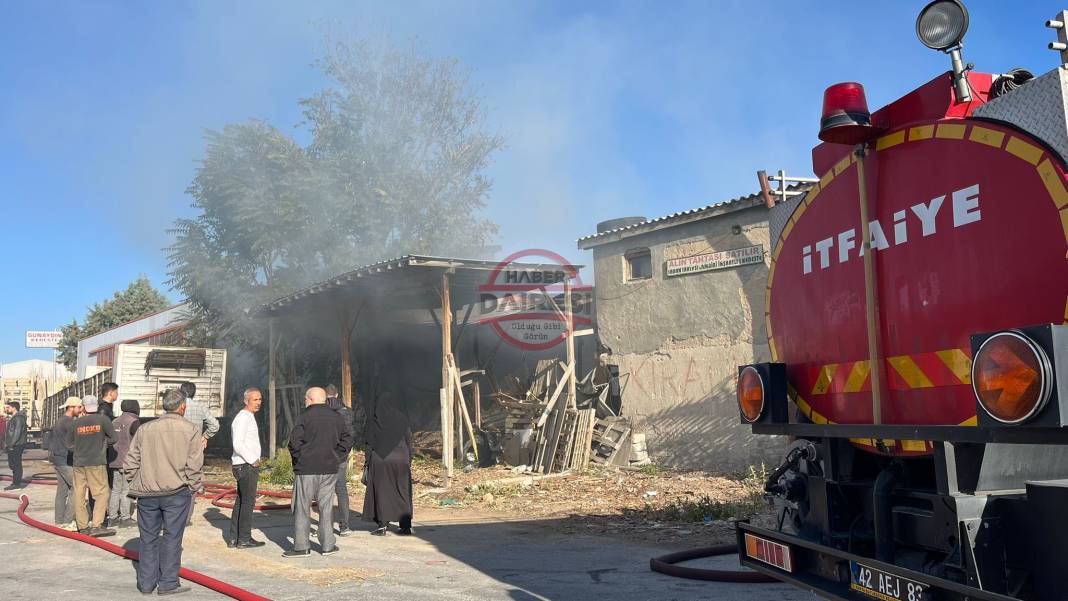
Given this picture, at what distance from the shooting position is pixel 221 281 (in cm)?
2336

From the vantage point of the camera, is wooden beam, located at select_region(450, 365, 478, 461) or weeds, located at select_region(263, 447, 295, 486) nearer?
wooden beam, located at select_region(450, 365, 478, 461)

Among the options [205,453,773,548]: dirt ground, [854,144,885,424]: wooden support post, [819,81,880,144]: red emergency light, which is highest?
[819,81,880,144]: red emergency light

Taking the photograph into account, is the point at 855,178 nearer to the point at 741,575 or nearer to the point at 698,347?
the point at 741,575

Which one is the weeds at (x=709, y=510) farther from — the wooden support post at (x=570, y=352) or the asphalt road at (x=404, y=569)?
the wooden support post at (x=570, y=352)

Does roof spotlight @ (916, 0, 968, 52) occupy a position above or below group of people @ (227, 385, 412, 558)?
above

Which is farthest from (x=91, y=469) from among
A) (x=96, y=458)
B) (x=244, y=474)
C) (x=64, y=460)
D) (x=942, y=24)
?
(x=942, y=24)

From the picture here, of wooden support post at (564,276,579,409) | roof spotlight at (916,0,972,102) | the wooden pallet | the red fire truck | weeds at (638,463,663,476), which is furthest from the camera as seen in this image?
wooden support post at (564,276,579,409)

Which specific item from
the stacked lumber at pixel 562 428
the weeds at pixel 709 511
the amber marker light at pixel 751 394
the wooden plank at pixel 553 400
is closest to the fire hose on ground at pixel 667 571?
the weeds at pixel 709 511

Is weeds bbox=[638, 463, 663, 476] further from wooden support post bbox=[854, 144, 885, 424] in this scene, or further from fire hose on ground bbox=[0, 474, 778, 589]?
wooden support post bbox=[854, 144, 885, 424]

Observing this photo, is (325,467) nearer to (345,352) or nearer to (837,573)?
(837,573)

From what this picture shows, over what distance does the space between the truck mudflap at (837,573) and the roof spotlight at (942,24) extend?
2.11 metres

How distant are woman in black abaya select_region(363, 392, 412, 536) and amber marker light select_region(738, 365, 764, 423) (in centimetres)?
560

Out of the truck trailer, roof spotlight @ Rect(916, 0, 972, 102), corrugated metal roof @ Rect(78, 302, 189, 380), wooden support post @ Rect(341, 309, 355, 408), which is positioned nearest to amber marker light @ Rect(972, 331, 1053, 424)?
roof spotlight @ Rect(916, 0, 972, 102)

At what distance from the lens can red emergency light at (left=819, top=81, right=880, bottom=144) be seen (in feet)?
11.8
